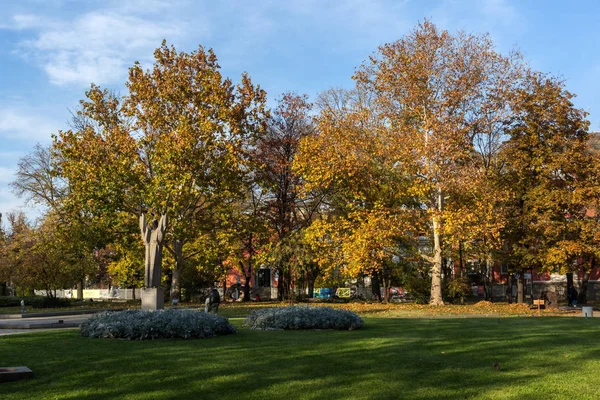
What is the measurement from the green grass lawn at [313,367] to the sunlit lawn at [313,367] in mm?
16

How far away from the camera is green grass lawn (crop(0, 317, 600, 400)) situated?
353 inches

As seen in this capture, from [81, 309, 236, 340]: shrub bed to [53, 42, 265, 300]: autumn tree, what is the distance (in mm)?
14787

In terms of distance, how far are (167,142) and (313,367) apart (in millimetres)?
21670

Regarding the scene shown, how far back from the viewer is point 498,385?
30.7 feet

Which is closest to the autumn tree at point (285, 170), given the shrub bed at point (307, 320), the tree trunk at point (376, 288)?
the tree trunk at point (376, 288)

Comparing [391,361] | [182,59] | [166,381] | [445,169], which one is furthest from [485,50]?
[166,381]

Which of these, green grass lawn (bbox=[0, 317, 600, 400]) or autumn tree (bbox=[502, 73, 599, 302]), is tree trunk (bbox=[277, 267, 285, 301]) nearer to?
autumn tree (bbox=[502, 73, 599, 302])

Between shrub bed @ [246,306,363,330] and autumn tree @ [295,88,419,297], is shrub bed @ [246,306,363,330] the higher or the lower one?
the lower one

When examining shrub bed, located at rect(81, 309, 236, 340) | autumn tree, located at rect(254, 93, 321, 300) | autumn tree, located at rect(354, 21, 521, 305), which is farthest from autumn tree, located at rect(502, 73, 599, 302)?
shrub bed, located at rect(81, 309, 236, 340)

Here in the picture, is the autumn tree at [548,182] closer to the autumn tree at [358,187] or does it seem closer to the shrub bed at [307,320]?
the autumn tree at [358,187]

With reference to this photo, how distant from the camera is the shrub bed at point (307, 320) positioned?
17.5 metres

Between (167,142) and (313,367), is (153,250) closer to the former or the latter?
(167,142)

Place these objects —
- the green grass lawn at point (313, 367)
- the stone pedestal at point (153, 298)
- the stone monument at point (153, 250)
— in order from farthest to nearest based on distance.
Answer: the stone monument at point (153, 250)
the stone pedestal at point (153, 298)
the green grass lawn at point (313, 367)

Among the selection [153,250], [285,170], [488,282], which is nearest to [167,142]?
[153,250]
